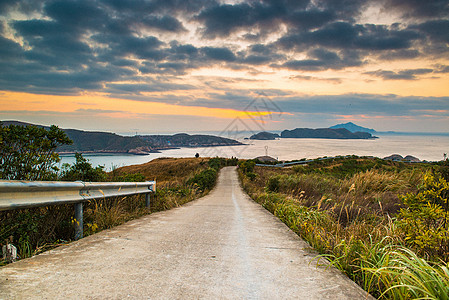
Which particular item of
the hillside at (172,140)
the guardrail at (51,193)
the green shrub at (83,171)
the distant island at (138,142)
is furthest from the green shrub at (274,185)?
the hillside at (172,140)

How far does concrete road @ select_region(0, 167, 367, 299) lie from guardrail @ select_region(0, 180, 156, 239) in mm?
595

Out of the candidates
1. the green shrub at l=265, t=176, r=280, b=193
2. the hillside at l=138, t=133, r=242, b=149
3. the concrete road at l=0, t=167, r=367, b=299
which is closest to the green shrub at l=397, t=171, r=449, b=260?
the concrete road at l=0, t=167, r=367, b=299

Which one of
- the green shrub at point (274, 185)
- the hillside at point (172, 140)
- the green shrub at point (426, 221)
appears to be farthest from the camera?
the hillside at point (172, 140)

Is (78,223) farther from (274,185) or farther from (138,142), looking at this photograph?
(138,142)

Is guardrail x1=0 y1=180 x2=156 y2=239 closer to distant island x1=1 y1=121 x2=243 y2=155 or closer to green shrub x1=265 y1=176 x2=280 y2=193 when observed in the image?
green shrub x1=265 y1=176 x2=280 y2=193

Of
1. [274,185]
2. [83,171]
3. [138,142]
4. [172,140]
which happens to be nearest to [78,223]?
[83,171]

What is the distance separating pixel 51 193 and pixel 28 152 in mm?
1353

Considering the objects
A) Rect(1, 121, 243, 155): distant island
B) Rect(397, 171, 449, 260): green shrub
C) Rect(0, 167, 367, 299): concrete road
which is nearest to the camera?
Rect(0, 167, 367, 299): concrete road

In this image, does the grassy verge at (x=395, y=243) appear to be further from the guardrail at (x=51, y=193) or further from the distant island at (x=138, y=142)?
the distant island at (x=138, y=142)

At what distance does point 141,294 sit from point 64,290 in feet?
2.19

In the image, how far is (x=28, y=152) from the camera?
4.51 meters

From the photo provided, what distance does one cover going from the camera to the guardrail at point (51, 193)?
3018mm

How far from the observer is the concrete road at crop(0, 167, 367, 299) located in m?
2.42

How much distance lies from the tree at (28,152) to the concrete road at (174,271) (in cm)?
154
